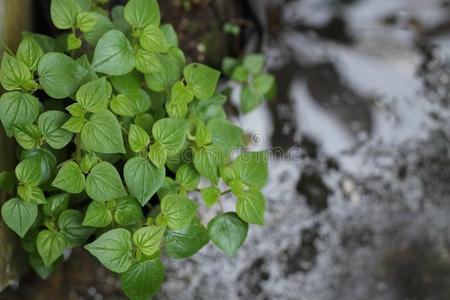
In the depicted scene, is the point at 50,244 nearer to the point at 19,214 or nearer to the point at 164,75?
the point at 19,214

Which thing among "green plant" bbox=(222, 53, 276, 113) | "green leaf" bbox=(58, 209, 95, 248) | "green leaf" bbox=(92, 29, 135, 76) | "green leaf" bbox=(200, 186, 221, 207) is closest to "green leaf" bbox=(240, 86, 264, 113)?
"green plant" bbox=(222, 53, 276, 113)

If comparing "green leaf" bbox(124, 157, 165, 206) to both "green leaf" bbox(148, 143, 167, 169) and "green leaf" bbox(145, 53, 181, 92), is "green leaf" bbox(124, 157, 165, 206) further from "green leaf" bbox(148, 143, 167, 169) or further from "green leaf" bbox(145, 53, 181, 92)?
"green leaf" bbox(145, 53, 181, 92)

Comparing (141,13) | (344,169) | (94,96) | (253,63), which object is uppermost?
(141,13)

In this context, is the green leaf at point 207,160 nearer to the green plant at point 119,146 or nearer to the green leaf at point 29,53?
the green plant at point 119,146

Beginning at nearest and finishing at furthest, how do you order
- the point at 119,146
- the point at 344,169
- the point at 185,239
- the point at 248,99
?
1. the point at 119,146
2. the point at 185,239
3. the point at 248,99
4. the point at 344,169

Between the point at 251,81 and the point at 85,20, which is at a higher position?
the point at 85,20

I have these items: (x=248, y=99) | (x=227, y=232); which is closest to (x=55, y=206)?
(x=227, y=232)

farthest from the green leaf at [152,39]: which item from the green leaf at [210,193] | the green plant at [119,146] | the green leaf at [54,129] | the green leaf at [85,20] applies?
the green leaf at [210,193]
